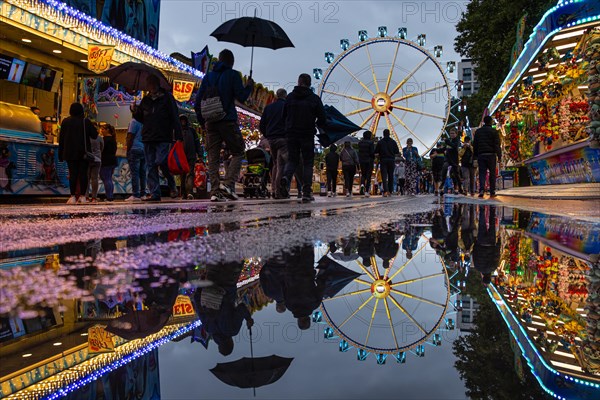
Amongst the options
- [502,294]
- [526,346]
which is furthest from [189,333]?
[502,294]

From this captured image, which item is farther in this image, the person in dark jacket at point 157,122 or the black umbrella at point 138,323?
→ the person in dark jacket at point 157,122

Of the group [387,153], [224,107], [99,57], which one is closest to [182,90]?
[99,57]

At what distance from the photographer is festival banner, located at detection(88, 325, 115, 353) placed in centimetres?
59

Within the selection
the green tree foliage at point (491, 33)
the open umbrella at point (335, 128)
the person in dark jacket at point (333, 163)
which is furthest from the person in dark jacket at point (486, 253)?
the green tree foliage at point (491, 33)

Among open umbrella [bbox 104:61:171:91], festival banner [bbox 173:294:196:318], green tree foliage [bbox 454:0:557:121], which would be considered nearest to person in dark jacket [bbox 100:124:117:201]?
open umbrella [bbox 104:61:171:91]

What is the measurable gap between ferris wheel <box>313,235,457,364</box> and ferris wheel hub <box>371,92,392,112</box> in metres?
28.8

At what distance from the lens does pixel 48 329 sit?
0.66 metres

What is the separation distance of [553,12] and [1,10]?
8.87m

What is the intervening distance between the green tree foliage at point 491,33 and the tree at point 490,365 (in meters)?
20.4

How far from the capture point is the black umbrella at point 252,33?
9961 mm

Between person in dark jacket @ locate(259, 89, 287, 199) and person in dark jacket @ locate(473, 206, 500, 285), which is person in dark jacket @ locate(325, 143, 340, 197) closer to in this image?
person in dark jacket @ locate(259, 89, 287, 199)

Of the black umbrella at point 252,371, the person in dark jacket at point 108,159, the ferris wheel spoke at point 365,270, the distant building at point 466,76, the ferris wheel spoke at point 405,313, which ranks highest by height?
the distant building at point 466,76

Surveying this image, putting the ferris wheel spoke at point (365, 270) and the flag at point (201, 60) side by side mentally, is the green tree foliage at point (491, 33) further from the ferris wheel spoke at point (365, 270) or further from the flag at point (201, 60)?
the ferris wheel spoke at point (365, 270)

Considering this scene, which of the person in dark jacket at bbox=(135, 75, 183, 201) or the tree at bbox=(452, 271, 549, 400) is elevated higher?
the person in dark jacket at bbox=(135, 75, 183, 201)
